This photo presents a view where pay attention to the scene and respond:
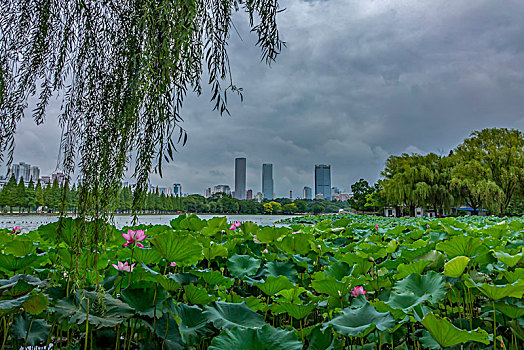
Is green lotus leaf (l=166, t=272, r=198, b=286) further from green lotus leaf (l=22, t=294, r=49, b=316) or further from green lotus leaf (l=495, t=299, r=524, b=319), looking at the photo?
green lotus leaf (l=495, t=299, r=524, b=319)

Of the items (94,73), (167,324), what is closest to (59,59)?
(94,73)

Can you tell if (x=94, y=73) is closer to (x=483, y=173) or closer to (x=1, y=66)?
(x=1, y=66)

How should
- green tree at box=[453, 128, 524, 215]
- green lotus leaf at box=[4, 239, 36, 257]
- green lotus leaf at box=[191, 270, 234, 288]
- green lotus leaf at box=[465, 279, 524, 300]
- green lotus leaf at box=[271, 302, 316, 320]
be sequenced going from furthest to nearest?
green tree at box=[453, 128, 524, 215] < green lotus leaf at box=[4, 239, 36, 257] < green lotus leaf at box=[191, 270, 234, 288] < green lotus leaf at box=[271, 302, 316, 320] < green lotus leaf at box=[465, 279, 524, 300]

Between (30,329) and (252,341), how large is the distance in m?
0.82

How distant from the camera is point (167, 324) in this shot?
1.03 metres

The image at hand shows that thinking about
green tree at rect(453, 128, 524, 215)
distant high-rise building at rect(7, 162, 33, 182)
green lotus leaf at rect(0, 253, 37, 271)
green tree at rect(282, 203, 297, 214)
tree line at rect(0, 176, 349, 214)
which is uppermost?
green tree at rect(453, 128, 524, 215)

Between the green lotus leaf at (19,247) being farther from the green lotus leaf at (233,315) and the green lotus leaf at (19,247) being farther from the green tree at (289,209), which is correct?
the green tree at (289,209)

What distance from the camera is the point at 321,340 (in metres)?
1.03

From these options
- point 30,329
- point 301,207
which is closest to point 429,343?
point 30,329

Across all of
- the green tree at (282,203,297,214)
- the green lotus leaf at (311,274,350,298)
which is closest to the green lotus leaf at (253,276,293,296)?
the green lotus leaf at (311,274,350,298)

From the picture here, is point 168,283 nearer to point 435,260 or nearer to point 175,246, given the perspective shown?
point 175,246

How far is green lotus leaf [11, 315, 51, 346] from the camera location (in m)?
1.07

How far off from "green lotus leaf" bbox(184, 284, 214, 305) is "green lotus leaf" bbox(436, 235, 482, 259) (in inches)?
43.3

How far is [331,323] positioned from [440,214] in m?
22.0
